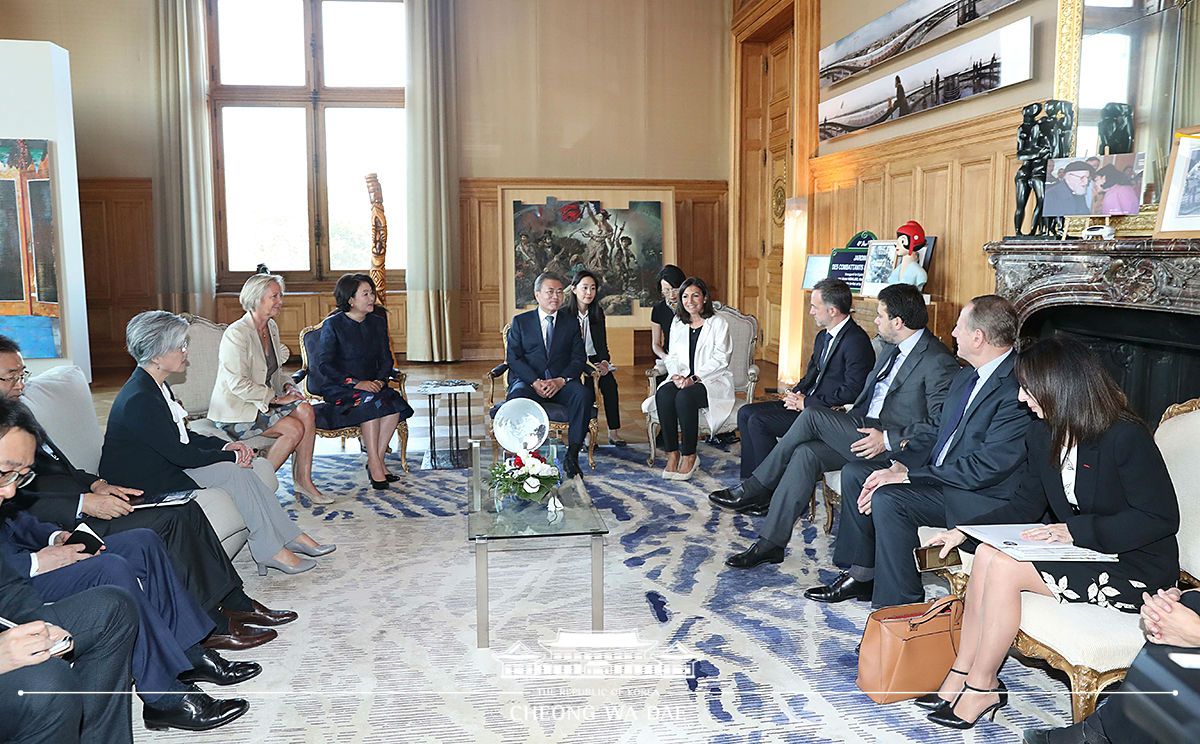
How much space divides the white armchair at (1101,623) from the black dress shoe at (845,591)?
0.84 meters

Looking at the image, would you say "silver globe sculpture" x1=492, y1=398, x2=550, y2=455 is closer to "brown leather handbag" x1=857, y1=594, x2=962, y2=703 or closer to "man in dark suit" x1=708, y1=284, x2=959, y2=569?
"man in dark suit" x1=708, y1=284, x2=959, y2=569

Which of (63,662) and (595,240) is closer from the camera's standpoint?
(63,662)

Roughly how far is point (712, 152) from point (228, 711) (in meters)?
10.4

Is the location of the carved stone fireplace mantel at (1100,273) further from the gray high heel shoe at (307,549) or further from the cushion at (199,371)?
the cushion at (199,371)

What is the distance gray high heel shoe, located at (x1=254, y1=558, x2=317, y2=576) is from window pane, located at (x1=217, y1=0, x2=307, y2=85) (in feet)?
29.8

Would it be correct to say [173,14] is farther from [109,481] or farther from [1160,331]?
[1160,331]

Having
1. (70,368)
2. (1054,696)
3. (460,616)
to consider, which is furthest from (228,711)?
(1054,696)

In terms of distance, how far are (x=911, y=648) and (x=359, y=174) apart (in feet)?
34.6

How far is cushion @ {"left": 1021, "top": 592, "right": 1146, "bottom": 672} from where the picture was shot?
103 inches

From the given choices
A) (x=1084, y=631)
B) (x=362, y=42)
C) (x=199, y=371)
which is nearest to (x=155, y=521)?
(x=199, y=371)

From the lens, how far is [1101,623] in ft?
8.86

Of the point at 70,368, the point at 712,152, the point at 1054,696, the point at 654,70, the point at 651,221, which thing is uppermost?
the point at 654,70

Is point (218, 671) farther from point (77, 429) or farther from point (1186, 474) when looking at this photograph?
point (1186, 474)

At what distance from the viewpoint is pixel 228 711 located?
304 cm
